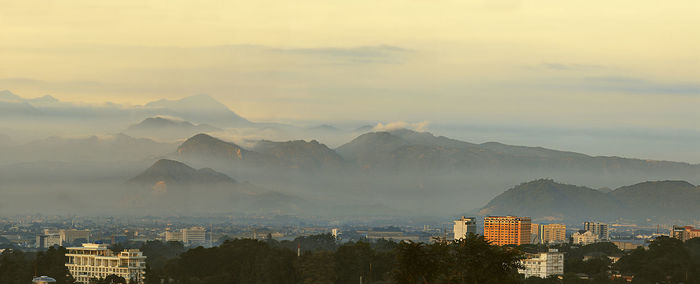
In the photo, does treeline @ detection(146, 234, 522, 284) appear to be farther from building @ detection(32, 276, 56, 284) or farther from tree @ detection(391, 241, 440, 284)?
tree @ detection(391, 241, 440, 284)

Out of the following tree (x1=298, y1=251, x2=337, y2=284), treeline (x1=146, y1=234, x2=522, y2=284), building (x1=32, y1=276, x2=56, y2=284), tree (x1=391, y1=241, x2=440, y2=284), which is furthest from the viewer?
treeline (x1=146, y1=234, x2=522, y2=284)

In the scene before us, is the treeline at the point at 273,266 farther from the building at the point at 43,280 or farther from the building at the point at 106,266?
the building at the point at 43,280

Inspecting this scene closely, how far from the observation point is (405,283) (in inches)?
4498

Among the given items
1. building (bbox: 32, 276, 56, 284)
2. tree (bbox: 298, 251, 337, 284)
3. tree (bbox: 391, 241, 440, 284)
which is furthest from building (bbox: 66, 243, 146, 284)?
tree (bbox: 391, 241, 440, 284)

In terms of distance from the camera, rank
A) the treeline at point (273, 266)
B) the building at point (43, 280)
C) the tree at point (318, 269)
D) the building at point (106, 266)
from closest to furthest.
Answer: the building at point (43, 280)
the tree at point (318, 269)
the treeline at point (273, 266)
the building at point (106, 266)

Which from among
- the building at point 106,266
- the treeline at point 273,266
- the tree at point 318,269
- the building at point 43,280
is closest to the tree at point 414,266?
the treeline at point 273,266

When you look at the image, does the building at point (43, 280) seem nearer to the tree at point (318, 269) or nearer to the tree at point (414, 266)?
the tree at point (318, 269)

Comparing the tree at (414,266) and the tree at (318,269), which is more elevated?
the tree at (414,266)

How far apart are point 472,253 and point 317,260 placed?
55604mm

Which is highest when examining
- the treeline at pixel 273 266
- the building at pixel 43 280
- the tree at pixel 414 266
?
the tree at pixel 414 266

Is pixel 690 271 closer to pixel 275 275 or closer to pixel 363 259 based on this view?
pixel 363 259

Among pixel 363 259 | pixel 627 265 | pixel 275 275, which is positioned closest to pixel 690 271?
pixel 627 265

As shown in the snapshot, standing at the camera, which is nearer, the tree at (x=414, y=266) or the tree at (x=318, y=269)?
the tree at (x=414, y=266)

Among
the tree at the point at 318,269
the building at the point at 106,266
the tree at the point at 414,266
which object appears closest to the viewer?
the tree at the point at 414,266
